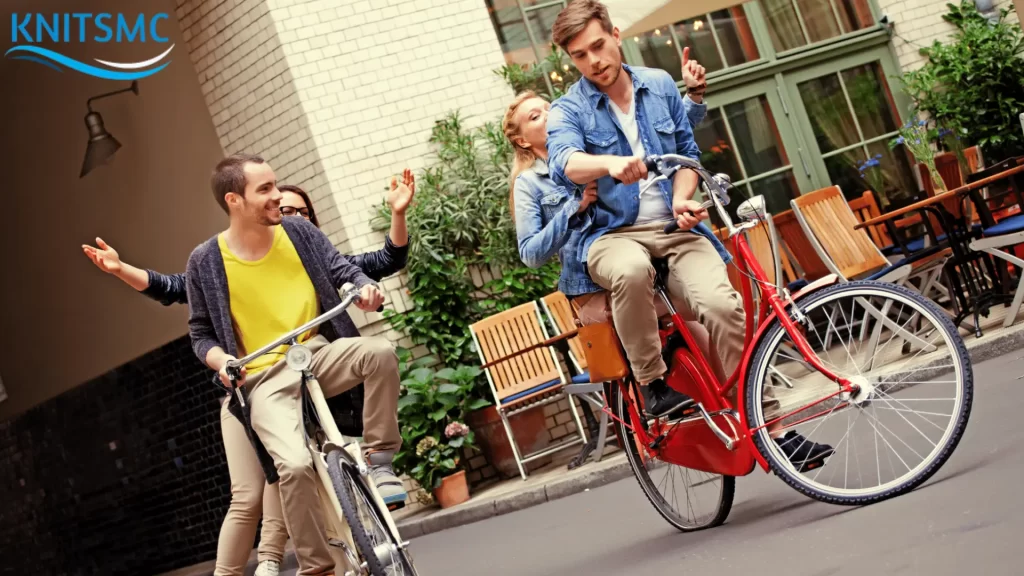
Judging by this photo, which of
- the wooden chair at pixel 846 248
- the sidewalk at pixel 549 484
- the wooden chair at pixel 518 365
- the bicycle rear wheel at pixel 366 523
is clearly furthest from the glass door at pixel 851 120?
the bicycle rear wheel at pixel 366 523

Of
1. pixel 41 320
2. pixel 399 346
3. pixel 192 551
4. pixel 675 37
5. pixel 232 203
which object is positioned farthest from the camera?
pixel 41 320

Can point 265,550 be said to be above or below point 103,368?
below

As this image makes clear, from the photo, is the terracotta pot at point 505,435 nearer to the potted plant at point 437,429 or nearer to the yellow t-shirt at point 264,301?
the potted plant at point 437,429

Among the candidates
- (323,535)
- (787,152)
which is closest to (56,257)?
(787,152)

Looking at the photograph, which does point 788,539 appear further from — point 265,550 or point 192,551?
point 192,551

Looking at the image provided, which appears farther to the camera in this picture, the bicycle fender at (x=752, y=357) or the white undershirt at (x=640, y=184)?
the white undershirt at (x=640, y=184)

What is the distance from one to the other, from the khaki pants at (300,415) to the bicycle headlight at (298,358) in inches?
5.1

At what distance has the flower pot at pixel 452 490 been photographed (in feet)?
33.7

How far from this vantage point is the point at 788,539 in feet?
15.3

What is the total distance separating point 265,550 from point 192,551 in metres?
8.91

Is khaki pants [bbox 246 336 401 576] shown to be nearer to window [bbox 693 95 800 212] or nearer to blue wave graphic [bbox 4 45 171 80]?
window [bbox 693 95 800 212]

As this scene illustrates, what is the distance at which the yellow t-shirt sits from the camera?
204 inches

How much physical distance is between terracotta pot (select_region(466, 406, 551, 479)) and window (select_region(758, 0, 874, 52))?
4.13m

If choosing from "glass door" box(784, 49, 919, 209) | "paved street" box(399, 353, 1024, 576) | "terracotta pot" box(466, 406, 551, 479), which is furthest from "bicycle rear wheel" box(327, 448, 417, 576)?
"glass door" box(784, 49, 919, 209)
